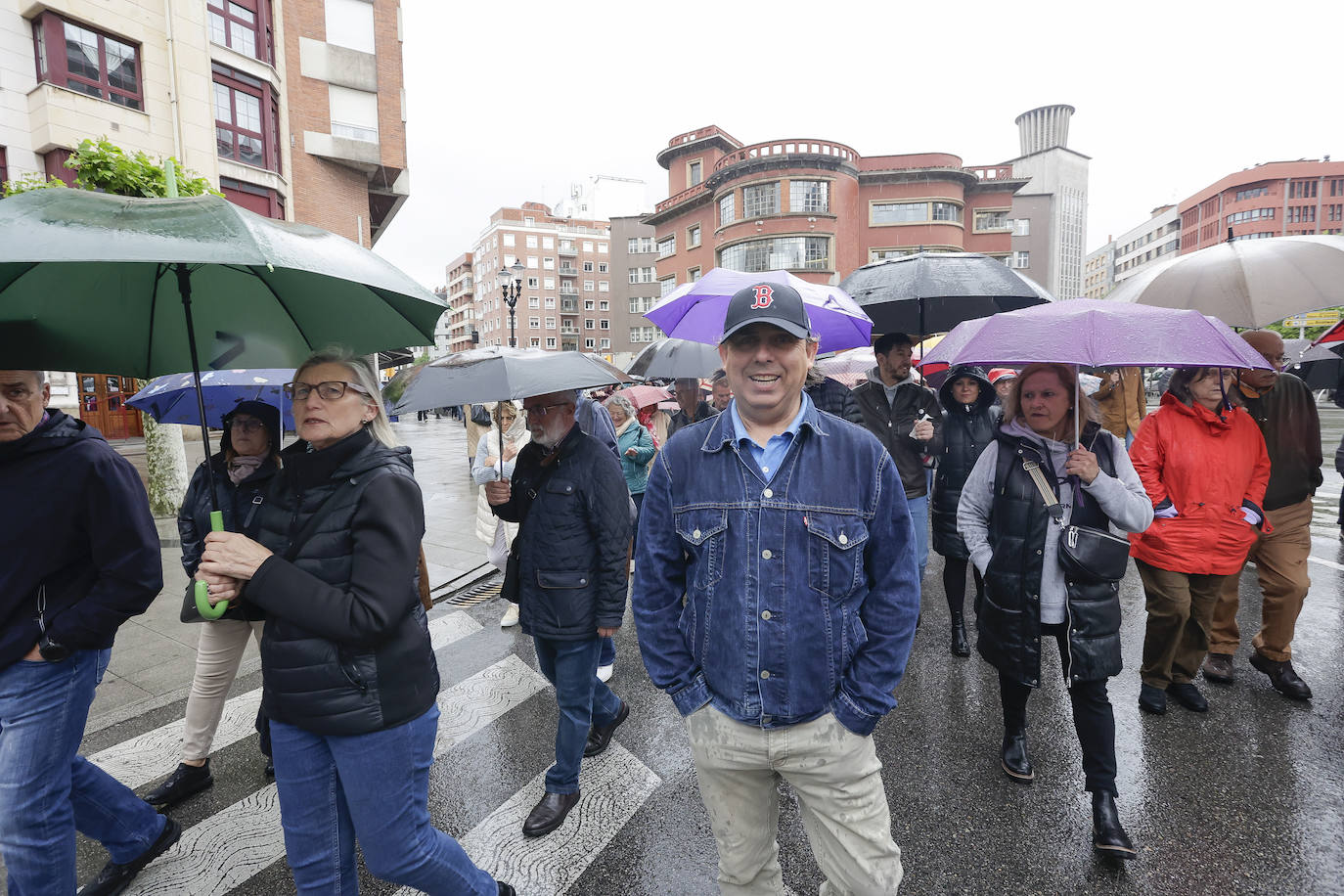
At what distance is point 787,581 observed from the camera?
1.76 metres

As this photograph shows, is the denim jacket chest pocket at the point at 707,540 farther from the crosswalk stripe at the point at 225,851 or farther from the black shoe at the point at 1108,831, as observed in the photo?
the crosswalk stripe at the point at 225,851

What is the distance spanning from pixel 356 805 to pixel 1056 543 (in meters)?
2.94

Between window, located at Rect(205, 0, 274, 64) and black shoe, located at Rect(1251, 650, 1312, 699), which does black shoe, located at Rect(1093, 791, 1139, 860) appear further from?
window, located at Rect(205, 0, 274, 64)

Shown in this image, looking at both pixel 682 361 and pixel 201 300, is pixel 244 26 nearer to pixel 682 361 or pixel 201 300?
pixel 682 361

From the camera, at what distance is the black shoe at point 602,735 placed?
11.5 ft

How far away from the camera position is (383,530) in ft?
6.03

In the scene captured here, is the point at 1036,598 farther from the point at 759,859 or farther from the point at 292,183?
the point at 292,183

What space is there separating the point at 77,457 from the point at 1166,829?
15.3ft

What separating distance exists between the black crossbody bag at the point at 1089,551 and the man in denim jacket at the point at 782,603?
1370 millimetres

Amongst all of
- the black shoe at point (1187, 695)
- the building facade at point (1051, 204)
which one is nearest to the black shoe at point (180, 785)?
the black shoe at point (1187, 695)

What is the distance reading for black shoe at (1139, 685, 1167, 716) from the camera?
3680mm

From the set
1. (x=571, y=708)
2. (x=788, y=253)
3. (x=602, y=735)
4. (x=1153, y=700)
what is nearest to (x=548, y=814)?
(x=571, y=708)

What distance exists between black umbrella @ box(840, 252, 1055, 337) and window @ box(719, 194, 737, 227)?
34.0 m

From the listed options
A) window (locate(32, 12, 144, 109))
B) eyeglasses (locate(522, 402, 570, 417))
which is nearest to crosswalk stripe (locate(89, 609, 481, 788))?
eyeglasses (locate(522, 402, 570, 417))
